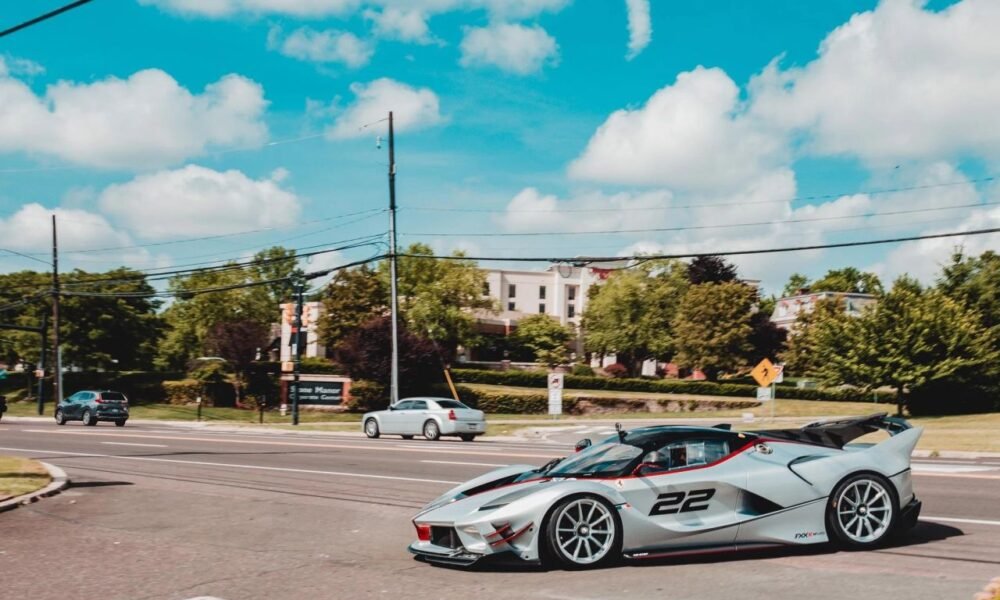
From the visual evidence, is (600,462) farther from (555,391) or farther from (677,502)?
(555,391)

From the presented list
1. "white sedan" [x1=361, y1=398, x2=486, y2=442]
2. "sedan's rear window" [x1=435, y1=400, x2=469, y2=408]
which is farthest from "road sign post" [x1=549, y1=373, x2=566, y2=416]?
"sedan's rear window" [x1=435, y1=400, x2=469, y2=408]

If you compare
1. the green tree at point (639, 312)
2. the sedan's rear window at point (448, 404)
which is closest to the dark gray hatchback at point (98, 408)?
the sedan's rear window at point (448, 404)

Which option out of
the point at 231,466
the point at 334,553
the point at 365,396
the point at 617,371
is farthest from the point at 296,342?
the point at 617,371

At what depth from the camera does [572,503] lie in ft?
25.1

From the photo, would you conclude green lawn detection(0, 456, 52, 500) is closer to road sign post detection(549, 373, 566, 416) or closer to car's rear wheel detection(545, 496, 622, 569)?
car's rear wheel detection(545, 496, 622, 569)

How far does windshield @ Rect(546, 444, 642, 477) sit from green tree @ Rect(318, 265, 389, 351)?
6863cm

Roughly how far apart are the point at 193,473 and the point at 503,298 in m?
107

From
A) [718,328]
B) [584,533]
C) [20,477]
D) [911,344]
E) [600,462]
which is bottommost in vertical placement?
[20,477]

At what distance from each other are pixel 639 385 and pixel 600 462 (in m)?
59.6

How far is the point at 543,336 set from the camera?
99500mm

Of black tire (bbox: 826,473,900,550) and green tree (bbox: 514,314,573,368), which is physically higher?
green tree (bbox: 514,314,573,368)

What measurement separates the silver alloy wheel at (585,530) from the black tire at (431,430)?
2270 cm

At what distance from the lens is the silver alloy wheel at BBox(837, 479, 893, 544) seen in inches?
322

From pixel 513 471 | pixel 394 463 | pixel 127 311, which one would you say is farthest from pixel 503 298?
pixel 513 471
